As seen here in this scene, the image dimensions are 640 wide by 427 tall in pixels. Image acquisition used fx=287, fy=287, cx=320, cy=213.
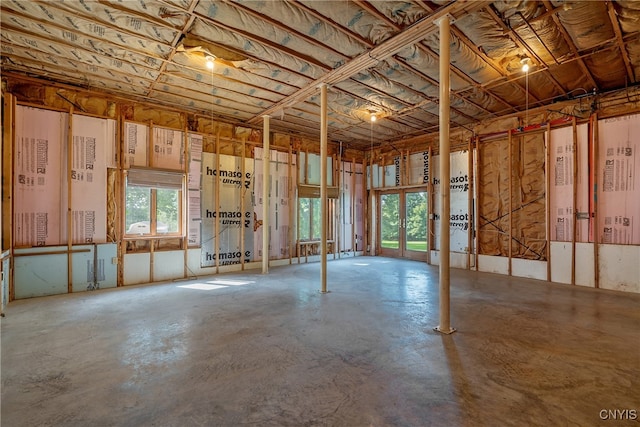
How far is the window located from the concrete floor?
1.65 metres

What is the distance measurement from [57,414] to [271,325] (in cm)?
204

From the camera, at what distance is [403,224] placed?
9.20m

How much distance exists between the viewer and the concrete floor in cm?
202

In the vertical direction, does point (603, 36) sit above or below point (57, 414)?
above

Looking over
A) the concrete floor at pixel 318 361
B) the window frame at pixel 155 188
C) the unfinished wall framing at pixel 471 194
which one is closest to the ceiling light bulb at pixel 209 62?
the unfinished wall framing at pixel 471 194

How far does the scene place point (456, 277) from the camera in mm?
6430

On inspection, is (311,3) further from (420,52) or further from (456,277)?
(456,277)

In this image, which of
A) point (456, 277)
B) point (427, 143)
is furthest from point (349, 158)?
point (456, 277)

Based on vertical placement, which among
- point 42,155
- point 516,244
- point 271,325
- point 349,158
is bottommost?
point 271,325

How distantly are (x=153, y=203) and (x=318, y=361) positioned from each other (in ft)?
16.9

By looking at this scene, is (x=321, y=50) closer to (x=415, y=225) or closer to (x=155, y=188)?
(x=155, y=188)

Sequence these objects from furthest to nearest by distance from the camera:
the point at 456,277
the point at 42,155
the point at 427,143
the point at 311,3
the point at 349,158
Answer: the point at 349,158
the point at 427,143
the point at 456,277
the point at 42,155
the point at 311,3

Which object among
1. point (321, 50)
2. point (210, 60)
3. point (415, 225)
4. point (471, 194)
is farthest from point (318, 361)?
point (415, 225)

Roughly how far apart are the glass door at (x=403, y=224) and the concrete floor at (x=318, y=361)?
393cm
